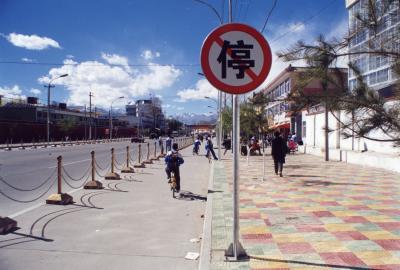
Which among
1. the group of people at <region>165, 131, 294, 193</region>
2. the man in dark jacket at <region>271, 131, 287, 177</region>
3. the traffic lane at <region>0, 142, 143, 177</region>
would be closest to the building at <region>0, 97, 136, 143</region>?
the traffic lane at <region>0, 142, 143, 177</region>

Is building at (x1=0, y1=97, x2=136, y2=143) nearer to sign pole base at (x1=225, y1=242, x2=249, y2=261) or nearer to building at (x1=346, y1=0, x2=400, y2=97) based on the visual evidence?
sign pole base at (x1=225, y1=242, x2=249, y2=261)

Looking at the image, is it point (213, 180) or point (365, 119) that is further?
point (213, 180)

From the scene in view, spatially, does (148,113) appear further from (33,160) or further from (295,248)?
(295,248)

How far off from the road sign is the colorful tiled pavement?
2.19 meters

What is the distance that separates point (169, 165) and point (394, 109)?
759cm

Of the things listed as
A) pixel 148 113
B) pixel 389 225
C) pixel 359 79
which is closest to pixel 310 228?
pixel 389 225

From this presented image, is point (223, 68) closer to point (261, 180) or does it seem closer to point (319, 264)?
point (319, 264)

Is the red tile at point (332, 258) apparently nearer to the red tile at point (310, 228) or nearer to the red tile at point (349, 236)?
the red tile at point (349, 236)

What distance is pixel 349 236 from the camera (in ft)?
19.0

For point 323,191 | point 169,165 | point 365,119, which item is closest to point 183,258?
point 365,119

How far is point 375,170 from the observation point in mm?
15250

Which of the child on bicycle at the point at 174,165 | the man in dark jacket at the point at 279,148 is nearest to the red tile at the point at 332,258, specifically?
the child on bicycle at the point at 174,165

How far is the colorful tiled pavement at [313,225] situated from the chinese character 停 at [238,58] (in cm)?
234

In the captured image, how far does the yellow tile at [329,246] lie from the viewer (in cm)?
514
